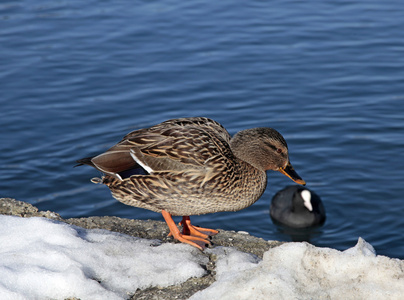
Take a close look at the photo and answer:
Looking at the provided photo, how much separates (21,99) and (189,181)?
26.2 ft

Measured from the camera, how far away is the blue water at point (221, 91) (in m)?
10.2

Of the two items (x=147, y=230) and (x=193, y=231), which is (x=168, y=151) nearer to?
(x=193, y=231)

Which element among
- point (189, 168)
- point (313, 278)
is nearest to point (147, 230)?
point (189, 168)

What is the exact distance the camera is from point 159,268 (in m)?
4.93

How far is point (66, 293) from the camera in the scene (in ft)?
14.5

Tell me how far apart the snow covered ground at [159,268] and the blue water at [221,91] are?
4358 mm

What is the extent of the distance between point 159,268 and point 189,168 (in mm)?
1035

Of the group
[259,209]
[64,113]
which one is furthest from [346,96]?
[64,113]

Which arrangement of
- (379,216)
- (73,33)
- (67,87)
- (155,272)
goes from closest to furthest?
(155,272), (379,216), (67,87), (73,33)

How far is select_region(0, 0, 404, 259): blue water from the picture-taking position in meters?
10.2

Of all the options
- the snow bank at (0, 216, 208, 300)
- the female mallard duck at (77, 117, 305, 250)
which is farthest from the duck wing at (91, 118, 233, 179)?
the snow bank at (0, 216, 208, 300)

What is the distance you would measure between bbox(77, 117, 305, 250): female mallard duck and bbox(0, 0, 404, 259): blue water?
365 cm

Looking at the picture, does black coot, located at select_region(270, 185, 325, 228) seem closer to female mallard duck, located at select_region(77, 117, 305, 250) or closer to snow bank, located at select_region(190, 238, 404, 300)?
female mallard duck, located at select_region(77, 117, 305, 250)

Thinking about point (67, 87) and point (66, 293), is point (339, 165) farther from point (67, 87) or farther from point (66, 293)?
point (66, 293)
